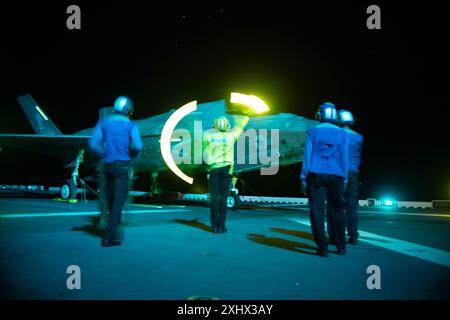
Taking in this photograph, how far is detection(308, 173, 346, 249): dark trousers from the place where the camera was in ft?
13.4

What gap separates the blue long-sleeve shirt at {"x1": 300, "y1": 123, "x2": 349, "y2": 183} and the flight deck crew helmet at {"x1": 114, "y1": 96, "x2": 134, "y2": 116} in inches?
84.3

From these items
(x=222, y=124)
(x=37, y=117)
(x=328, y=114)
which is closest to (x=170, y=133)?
(x=222, y=124)

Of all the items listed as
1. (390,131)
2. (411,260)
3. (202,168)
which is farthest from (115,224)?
(390,131)

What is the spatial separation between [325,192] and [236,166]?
6.77m

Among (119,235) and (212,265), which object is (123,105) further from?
(212,265)

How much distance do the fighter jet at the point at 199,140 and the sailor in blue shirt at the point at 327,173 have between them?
18.8 ft

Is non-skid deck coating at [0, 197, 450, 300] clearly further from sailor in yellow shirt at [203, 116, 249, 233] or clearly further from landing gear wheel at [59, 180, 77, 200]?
landing gear wheel at [59, 180, 77, 200]

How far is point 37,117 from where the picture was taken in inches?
766

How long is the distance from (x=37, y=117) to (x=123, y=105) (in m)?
17.1

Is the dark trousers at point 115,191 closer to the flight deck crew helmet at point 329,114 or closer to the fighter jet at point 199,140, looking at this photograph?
the flight deck crew helmet at point 329,114

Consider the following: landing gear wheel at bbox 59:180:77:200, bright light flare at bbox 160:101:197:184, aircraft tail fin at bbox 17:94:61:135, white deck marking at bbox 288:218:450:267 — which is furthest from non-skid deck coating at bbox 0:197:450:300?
aircraft tail fin at bbox 17:94:61:135
